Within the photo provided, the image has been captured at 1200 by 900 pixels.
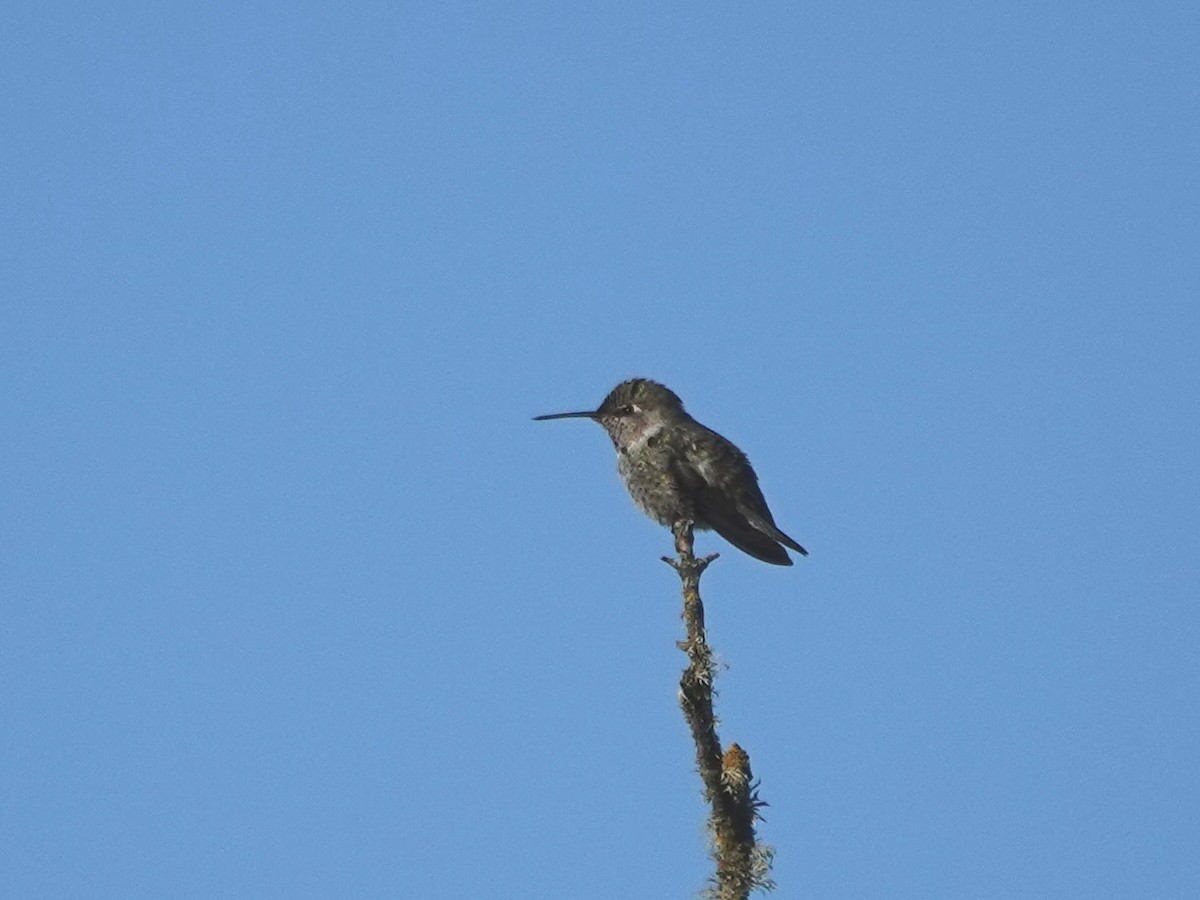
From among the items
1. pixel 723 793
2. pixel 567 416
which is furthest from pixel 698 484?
pixel 723 793

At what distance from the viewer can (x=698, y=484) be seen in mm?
8797

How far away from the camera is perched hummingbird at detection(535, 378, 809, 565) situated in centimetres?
872

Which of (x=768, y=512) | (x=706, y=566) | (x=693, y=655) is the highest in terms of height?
(x=768, y=512)

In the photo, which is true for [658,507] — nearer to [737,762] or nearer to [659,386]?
[659,386]

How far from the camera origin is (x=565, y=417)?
10.0 metres

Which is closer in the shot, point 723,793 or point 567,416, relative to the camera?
point 723,793

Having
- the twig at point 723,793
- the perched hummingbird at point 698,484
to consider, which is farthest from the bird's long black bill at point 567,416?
the twig at point 723,793

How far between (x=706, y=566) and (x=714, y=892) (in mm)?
1327

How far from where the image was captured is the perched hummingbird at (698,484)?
8.72 m

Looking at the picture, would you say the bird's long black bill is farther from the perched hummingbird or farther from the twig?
the twig

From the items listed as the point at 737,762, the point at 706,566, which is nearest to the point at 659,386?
the point at 706,566

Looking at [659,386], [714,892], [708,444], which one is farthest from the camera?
[659,386]

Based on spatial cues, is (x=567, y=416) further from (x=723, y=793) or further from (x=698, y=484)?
(x=723, y=793)

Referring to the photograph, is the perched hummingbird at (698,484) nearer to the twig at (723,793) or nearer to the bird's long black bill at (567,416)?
the bird's long black bill at (567,416)
